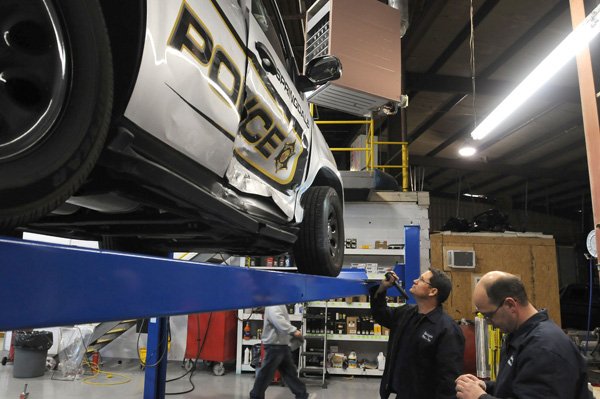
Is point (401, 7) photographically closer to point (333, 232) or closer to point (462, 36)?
point (462, 36)

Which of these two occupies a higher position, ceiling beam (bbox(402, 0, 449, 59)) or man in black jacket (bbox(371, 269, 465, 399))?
ceiling beam (bbox(402, 0, 449, 59))

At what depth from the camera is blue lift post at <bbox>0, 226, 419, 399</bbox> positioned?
64cm

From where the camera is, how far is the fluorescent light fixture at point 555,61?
343 cm

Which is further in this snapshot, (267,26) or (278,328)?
(278,328)

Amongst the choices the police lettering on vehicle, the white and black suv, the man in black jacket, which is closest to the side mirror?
the white and black suv

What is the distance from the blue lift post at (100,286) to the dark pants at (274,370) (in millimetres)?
4330

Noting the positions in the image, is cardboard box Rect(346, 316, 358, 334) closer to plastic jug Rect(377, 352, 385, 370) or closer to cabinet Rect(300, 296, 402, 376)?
cabinet Rect(300, 296, 402, 376)

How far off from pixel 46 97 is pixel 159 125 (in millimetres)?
426

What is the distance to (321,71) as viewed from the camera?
2676 millimetres

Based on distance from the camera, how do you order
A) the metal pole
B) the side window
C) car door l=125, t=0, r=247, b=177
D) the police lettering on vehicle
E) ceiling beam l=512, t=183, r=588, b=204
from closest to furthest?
car door l=125, t=0, r=247, b=177, the police lettering on vehicle, the side window, the metal pole, ceiling beam l=512, t=183, r=588, b=204

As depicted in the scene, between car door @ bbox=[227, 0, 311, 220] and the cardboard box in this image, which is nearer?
car door @ bbox=[227, 0, 311, 220]

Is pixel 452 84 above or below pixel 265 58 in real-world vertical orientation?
above

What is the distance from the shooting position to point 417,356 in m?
3.22

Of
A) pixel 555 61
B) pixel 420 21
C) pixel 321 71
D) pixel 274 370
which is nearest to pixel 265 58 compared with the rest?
pixel 321 71
